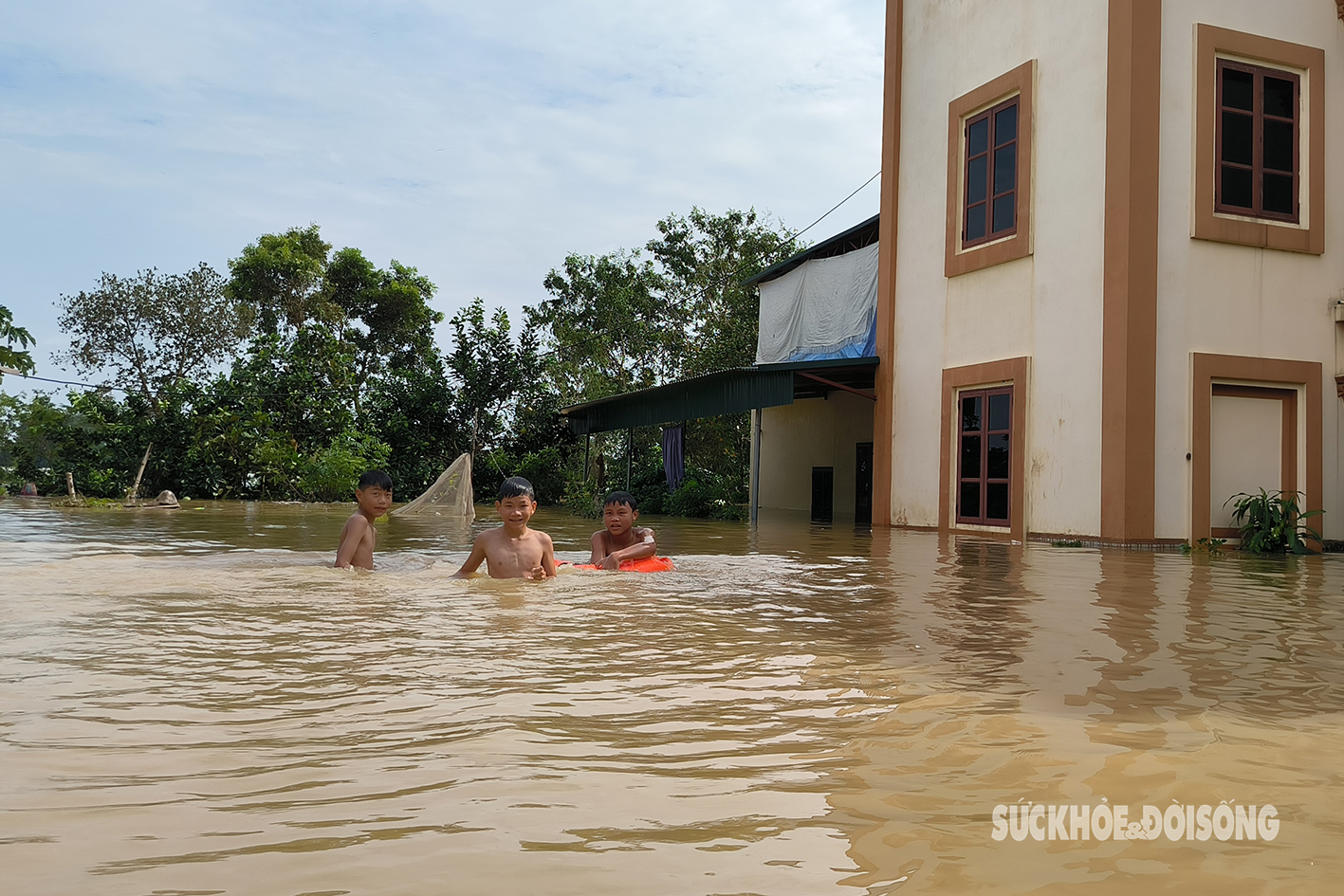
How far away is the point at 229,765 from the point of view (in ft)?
8.29

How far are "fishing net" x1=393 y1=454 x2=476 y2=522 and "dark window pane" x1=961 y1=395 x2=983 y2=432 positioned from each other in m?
8.83

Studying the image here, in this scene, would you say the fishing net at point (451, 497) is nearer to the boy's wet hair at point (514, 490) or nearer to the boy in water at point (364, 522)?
the boy in water at point (364, 522)

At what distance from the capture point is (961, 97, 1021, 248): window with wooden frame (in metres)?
13.7

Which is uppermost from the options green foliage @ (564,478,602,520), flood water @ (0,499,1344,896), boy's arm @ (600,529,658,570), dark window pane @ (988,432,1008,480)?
dark window pane @ (988,432,1008,480)

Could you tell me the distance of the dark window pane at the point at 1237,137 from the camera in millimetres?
12250

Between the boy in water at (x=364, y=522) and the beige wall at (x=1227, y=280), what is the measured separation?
892cm

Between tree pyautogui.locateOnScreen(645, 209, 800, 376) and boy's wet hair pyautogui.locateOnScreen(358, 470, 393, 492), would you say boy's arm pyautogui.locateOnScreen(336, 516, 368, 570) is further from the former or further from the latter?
tree pyautogui.locateOnScreen(645, 209, 800, 376)

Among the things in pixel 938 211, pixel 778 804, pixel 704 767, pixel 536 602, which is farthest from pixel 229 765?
pixel 938 211

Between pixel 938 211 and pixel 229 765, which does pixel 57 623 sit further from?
pixel 938 211

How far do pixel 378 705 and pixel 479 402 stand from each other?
24.9 metres

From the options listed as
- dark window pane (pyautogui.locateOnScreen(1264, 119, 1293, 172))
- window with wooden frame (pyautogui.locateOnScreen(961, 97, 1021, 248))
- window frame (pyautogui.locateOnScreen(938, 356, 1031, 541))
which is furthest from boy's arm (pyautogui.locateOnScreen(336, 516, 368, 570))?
dark window pane (pyautogui.locateOnScreen(1264, 119, 1293, 172))

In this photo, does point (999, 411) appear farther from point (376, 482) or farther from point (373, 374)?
point (373, 374)

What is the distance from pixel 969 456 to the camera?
14.1 meters

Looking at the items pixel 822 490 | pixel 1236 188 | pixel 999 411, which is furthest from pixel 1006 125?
pixel 822 490
